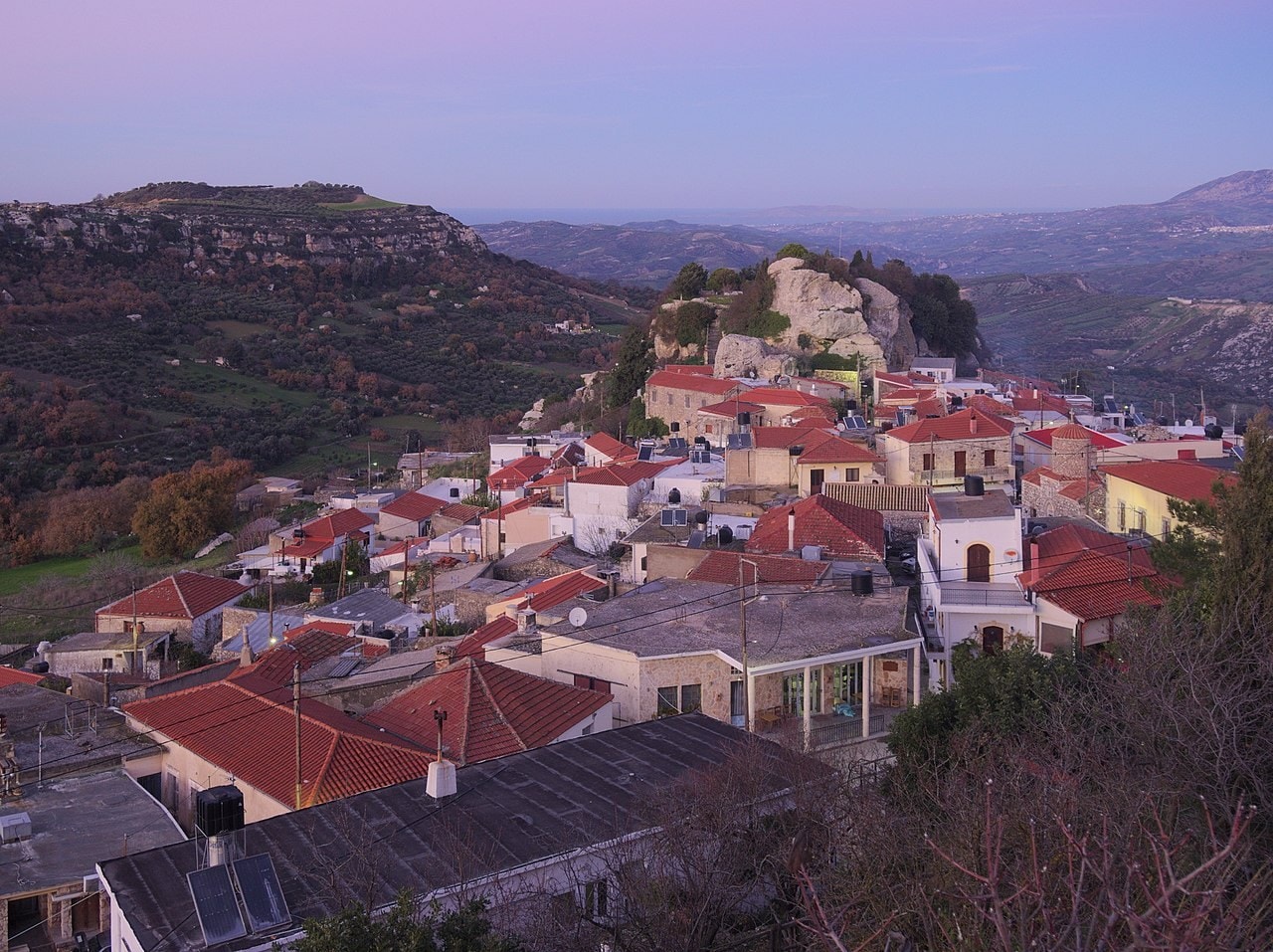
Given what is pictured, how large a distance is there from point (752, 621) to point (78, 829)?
26.9ft

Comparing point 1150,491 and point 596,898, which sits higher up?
point 1150,491

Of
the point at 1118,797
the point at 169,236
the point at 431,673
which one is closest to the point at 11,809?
the point at 431,673

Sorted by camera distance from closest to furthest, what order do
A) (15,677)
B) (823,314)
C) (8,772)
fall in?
1. (8,772)
2. (15,677)
3. (823,314)

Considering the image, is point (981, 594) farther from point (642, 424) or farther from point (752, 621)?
point (642, 424)

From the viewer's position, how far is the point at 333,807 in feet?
31.3

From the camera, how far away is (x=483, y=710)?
1303cm

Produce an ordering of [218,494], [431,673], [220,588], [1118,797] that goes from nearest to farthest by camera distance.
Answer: [1118,797] < [431,673] < [220,588] < [218,494]

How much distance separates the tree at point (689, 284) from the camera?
5394cm

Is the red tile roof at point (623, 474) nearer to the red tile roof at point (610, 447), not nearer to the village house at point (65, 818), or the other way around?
the red tile roof at point (610, 447)

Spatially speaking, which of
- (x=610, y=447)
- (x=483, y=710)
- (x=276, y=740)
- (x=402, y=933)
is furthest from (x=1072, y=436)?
(x=402, y=933)

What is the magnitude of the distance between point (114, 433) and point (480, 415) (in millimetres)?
17637

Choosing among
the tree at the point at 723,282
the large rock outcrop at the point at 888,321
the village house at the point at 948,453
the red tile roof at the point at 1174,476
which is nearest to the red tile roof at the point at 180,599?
the village house at the point at 948,453

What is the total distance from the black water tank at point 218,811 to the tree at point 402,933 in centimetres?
207

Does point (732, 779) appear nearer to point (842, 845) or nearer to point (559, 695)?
point (842, 845)
